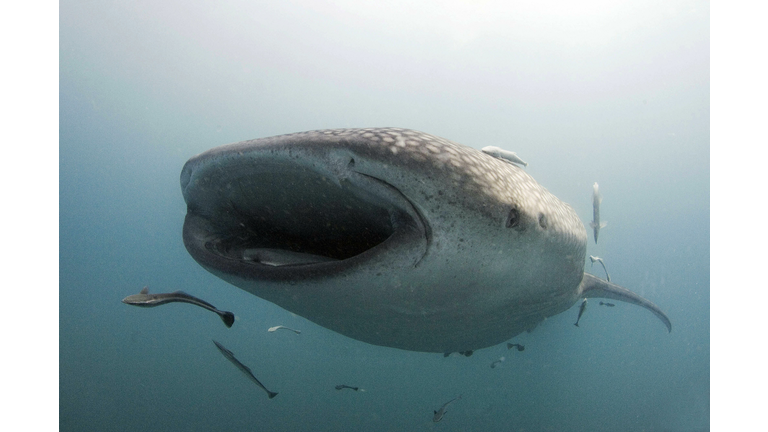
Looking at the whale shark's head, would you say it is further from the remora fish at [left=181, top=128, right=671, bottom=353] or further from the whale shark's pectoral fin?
the whale shark's pectoral fin

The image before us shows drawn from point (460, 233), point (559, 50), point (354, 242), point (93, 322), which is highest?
point (559, 50)

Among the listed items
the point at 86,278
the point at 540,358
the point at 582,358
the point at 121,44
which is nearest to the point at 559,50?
the point at 540,358

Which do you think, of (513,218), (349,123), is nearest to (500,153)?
(513,218)

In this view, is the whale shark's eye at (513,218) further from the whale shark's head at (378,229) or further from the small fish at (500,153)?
the small fish at (500,153)

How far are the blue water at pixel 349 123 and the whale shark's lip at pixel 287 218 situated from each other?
8348mm

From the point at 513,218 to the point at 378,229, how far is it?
756mm

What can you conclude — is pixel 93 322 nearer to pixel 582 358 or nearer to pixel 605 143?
pixel 582 358

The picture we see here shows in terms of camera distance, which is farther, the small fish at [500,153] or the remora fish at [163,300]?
the small fish at [500,153]

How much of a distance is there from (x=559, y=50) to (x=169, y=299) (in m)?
33.9

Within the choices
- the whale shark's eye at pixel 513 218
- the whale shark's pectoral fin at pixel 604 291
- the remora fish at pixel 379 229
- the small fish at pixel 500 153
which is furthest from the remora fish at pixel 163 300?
the small fish at pixel 500 153

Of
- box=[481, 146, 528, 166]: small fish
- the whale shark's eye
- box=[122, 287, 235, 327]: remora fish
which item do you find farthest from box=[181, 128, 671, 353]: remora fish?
box=[481, 146, 528, 166]: small fish

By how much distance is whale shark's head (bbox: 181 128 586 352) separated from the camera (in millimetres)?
1361

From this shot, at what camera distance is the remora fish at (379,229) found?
1361 mm

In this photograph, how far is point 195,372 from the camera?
77.6 ft
